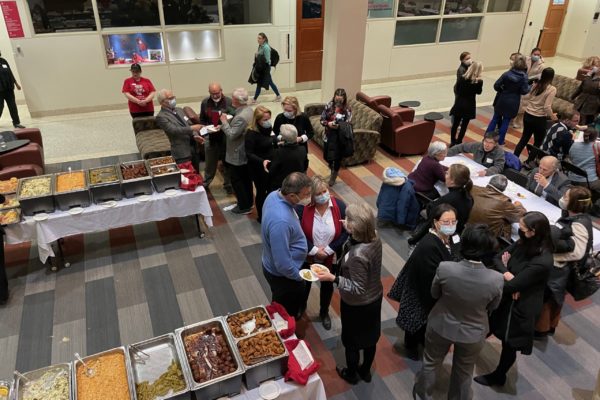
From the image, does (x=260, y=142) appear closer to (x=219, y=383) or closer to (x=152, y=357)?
Answer: (x=152, y=357)

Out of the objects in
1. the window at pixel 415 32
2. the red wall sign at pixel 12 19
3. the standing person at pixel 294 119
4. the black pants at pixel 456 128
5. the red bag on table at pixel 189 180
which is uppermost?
the red wall sign at pixel 12 19

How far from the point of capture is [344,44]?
828 centimetres

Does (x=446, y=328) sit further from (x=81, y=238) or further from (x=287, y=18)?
(x=287, y=18)

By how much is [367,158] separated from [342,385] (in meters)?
4.50

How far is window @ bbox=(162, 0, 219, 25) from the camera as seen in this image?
9602 millimetres

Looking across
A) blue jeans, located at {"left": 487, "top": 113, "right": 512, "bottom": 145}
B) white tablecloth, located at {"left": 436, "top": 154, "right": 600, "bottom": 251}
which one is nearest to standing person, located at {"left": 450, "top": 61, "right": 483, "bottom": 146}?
blue jeans, located at {"left": 487, "top": 113, "right": 512, "bottom": 145}

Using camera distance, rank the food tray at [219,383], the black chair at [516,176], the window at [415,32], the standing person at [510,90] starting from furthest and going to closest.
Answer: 1. the window at [415,32]
2. the standing person at [510,90]
3. the black chair at [516,176]
4. the food tray at [219,383]

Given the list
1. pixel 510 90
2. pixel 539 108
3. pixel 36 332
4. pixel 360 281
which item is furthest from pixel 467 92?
pixel 36 332

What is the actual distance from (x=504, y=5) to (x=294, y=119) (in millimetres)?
10019

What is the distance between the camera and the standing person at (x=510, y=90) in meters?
7.13

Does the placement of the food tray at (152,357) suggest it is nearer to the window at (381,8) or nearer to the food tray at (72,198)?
the food tray at (72,198)

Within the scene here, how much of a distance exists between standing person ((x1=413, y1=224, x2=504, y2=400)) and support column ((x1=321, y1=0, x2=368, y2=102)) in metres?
6.03

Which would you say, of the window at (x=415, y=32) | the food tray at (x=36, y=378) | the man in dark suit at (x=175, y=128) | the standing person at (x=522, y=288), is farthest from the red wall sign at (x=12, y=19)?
the standing person at (x=522, y=288)

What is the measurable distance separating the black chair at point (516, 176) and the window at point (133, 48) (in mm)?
7417
